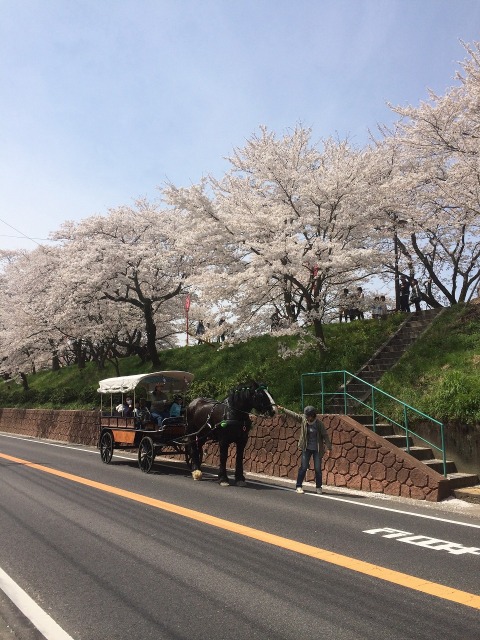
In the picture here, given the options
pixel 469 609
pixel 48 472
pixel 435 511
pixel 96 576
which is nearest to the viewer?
pixel 469 609

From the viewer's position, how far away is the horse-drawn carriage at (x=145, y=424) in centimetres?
1441

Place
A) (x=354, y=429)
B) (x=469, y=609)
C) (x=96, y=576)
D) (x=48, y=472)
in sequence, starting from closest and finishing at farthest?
(x=469, y=609) < (x=96, y=576) < (x=354, y=429) < (x=48, y=472)

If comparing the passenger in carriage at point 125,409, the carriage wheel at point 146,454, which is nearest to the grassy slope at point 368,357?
the passenger in carriage at point 125,409

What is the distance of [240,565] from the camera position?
5969 mm

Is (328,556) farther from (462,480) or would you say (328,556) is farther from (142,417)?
(142,417)

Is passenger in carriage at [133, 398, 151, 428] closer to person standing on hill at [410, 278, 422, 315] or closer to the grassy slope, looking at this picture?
the grassy slope

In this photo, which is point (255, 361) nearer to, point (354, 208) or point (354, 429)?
point (354, 208)

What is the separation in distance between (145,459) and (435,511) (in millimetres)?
7978

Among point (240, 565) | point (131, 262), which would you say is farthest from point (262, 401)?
point (131, 262)

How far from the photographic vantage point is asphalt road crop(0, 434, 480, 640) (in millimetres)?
4457

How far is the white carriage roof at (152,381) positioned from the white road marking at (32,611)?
9857 millimetres

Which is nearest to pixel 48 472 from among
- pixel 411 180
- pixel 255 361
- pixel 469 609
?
pixel 255 361

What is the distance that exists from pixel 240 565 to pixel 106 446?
1187 centimetres

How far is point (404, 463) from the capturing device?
430 inches
